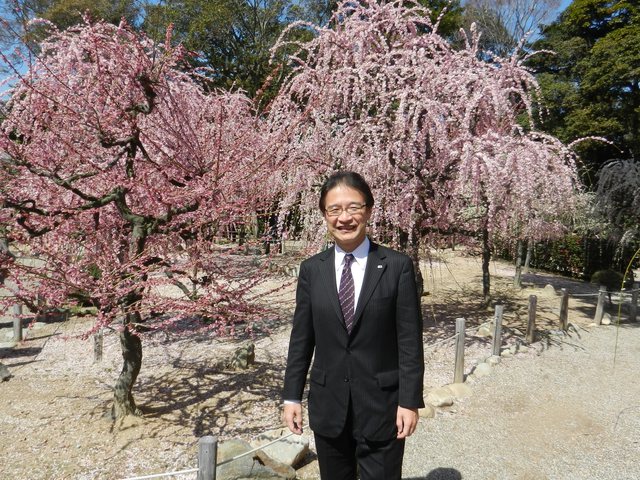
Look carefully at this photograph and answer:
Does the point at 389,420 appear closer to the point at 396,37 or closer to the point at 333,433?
the point at 333,433

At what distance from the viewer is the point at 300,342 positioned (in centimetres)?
243

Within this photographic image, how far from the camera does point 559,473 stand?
401cm

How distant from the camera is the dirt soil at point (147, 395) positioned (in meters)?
4.18

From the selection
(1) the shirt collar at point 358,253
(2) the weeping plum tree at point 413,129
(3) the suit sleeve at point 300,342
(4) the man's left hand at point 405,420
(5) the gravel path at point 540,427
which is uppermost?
(2) the weeping plum tree at point 413,129

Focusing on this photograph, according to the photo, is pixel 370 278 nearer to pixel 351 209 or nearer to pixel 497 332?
pixel 351 209

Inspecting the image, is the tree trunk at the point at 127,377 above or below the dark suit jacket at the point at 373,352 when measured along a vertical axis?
below

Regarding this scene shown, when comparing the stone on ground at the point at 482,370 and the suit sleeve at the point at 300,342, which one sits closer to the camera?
the suit sleeve at the point at 300,342

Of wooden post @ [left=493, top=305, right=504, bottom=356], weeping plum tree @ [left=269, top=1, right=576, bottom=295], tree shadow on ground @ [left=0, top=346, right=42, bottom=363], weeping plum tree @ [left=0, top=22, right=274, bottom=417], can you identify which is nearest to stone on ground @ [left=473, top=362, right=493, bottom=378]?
wooden post @ [left=493, top=305, right=504, bottom=356]

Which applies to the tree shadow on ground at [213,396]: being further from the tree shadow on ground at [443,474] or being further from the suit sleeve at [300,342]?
the suit sleeve at [300,342]

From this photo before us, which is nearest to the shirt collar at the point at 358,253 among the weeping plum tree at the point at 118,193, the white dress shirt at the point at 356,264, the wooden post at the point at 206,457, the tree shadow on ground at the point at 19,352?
the white dress shirt at the point at 356,264

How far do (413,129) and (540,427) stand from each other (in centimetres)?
395

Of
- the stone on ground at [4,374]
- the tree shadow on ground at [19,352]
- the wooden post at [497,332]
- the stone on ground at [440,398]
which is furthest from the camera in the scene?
the tree shadow on ground at [19,352]

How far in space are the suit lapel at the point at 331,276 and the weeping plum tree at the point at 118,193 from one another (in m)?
2.07

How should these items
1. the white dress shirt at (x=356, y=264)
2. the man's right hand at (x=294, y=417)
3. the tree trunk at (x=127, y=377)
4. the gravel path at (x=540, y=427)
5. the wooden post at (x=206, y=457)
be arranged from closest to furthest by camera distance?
1. the white dress shirt at (x=356, y=264)
2. the man's right hand at (x=294, y=417)
3. the wooden post at (x=206, y=457)
4. the gravel path at (x=540, y=427)
5. the tree trunk at (x=127, y=377)
